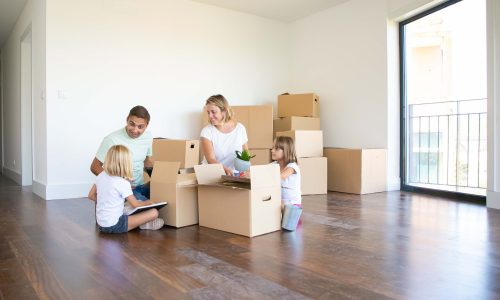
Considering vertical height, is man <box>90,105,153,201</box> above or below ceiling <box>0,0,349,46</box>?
below

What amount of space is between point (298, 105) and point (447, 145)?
1977mm

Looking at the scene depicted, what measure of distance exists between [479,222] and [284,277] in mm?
1817

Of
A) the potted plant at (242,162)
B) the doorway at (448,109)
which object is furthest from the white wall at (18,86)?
the doorway at (448,109)

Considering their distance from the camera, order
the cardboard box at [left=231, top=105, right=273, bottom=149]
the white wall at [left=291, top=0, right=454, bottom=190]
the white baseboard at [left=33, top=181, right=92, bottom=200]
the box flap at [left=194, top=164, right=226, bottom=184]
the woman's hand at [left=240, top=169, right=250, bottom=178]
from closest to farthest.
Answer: the woman's hand at [left=240, top=169, right=250, bottom=178] → the box flap at [left=194, top=164, right=226, bottom=184] → the white baseboard at [left=33, top=181, right=92, bottom=200] → the white wall at [left=291, top=0, right=454, bottom=190] → the cardboard box at [left=231, top=105, right=273, bottom=149]

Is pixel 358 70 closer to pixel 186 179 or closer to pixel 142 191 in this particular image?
pixel 186 179

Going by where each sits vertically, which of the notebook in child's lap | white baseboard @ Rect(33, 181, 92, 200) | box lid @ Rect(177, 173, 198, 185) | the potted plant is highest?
the potted plant

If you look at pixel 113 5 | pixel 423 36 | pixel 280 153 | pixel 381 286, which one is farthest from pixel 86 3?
pixel 423 36

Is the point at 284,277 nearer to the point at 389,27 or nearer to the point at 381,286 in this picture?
the point at 381,286

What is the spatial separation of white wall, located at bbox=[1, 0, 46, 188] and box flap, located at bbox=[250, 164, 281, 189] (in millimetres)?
2695

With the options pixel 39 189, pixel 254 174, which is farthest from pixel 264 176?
pixel 39 189

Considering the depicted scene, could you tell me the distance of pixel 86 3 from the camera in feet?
13.1

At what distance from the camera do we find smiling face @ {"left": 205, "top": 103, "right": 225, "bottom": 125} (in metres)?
2.73

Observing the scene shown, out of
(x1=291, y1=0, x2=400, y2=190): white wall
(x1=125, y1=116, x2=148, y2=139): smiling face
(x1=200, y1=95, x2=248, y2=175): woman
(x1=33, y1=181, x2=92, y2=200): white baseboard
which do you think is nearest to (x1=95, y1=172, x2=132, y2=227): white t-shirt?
(x1=125, y1=116, x2=148, y2=139): smiling face

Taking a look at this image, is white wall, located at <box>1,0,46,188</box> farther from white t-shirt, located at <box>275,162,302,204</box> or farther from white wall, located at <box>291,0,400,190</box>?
white wall, located at <box>291,0,400,190</box>
